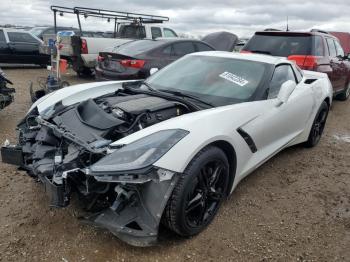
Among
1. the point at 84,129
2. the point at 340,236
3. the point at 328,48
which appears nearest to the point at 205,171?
the point at 84,129

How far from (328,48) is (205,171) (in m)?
6.03

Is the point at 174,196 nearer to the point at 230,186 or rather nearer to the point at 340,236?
the point at 230,186

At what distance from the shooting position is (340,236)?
3014 millimetres

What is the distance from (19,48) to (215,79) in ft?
34.3

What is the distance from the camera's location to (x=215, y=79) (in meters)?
3.77

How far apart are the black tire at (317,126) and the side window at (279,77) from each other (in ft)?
2.80

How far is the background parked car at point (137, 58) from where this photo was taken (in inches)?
293

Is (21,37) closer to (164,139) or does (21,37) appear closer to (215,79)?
(215,79)

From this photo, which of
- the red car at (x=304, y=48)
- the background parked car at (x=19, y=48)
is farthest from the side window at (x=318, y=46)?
the background parked car at (x=19, y=48)

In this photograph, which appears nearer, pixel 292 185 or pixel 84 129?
pixel 84 129

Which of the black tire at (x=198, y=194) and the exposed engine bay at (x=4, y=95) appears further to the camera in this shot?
the exposed engine bay at (x=4, y=95)

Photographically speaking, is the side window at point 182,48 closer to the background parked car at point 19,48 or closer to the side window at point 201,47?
the side window at point 201,47

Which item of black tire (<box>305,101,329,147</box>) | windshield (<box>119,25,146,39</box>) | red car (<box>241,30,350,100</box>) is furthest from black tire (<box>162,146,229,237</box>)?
windshield (<box>119,25,146,39</box>)

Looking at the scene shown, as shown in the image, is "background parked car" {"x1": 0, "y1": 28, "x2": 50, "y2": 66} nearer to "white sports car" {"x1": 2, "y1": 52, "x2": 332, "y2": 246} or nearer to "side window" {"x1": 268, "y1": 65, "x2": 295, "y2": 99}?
"white sports car" {"x1": 2, "y1": 52, "x2": 332, "y2": 246}
